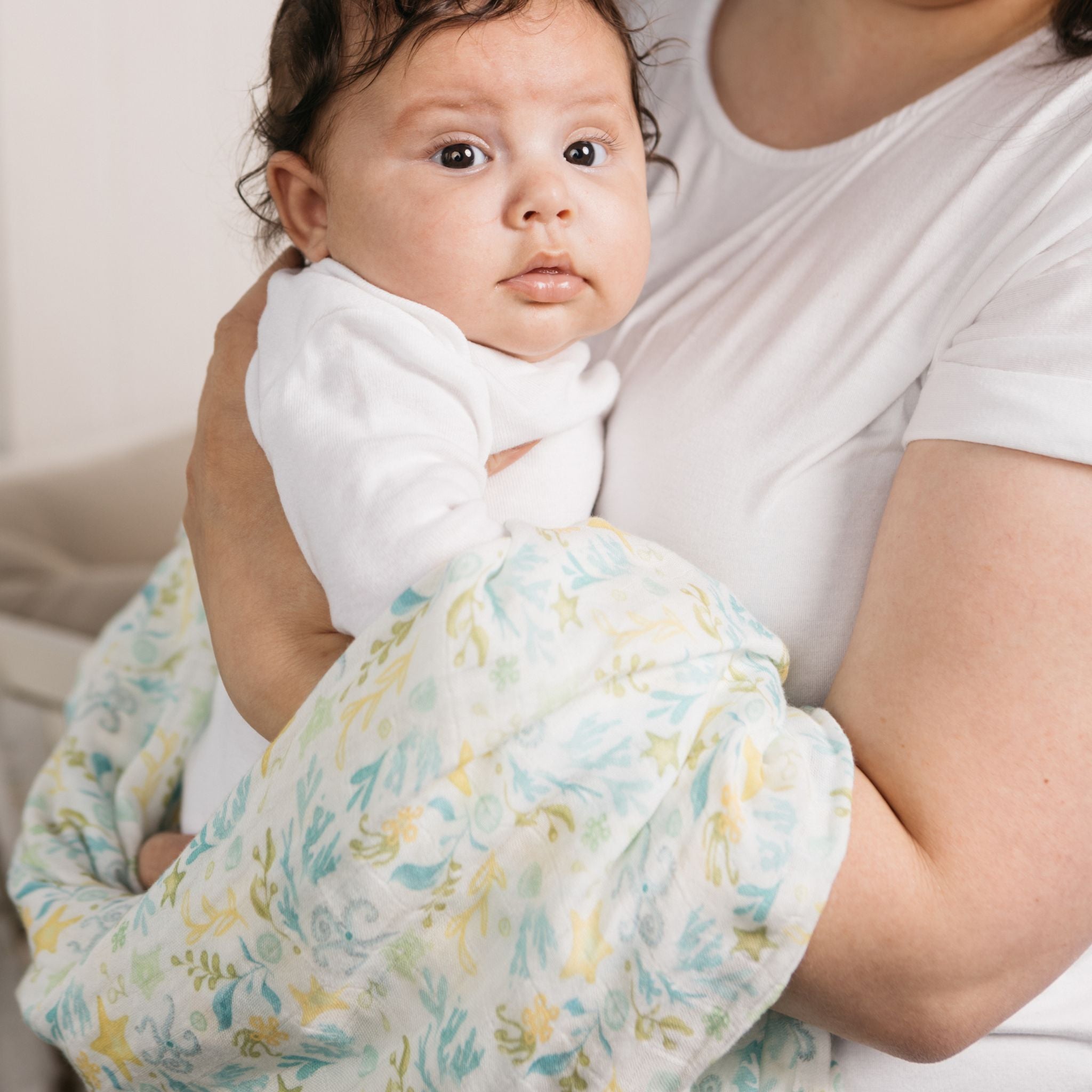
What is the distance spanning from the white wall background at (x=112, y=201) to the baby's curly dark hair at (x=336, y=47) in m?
1.55

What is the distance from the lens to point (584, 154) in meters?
0.86

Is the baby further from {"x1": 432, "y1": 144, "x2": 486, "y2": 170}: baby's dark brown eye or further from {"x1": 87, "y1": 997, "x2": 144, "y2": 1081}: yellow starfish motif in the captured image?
{"x1": 87, "y1": 997, "x2": 144, "y2": 1081}: yellow starfish motif

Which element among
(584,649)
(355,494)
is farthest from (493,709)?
(355,494)

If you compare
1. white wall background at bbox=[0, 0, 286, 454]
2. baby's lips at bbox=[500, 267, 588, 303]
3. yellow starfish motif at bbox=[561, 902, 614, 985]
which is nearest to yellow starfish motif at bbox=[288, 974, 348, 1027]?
yellow starfish motif at bbox=[561, 902, 614, 985]

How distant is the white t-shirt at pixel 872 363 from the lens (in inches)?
27.1

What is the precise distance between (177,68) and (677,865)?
2626 mm

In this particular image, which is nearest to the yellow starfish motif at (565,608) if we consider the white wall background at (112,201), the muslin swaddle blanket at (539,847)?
the muslin swaddle blanket at (539,847)

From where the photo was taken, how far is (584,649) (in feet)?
2.03

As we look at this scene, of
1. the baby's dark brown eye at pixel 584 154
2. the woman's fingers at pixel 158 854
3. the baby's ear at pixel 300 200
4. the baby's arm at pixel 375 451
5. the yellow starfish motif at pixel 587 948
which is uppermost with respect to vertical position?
the baby's dark brown eye at pixel 584 154

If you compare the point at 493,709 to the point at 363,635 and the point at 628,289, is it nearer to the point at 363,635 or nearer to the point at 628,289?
the point at 363,635

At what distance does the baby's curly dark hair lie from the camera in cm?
79

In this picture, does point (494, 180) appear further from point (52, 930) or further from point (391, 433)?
point (52, 930)

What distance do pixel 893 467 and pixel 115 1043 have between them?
704 mm

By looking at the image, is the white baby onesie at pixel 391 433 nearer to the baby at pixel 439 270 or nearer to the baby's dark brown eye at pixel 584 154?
the baby at pixel 439 270
